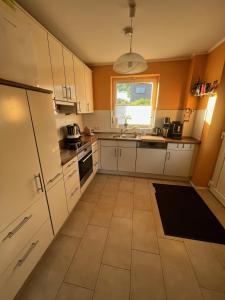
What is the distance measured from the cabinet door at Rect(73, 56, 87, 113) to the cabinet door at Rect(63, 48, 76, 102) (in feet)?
0.48

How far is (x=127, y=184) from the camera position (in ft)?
8.99

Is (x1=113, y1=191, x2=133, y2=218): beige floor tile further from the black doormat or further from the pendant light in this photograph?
the pendant light

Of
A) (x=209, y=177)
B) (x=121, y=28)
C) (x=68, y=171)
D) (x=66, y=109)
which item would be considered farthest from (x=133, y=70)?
(x=209, y=177)

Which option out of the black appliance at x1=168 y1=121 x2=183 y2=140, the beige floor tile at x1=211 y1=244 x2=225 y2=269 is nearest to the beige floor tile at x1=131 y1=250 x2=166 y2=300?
the beige floor tile at x1=211 y1=244 x2=225 y2=269

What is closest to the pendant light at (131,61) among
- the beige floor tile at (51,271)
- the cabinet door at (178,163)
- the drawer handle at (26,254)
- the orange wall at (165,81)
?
the orange wall at (165,81)

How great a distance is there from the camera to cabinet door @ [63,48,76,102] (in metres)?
1.96

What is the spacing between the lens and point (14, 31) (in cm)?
103

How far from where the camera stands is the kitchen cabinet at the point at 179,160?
2.59m

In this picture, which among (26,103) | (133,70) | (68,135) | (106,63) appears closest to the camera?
(26,103)

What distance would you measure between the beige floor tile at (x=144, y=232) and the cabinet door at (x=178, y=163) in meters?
1.14

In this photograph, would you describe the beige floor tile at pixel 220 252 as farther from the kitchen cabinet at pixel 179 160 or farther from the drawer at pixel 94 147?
the drawer at pixel 94 147

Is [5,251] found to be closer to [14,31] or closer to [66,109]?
[14,31]

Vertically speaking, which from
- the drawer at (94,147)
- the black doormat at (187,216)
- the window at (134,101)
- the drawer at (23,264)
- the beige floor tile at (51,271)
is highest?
the window at (134,101)

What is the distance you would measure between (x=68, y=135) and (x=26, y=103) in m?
1.33
